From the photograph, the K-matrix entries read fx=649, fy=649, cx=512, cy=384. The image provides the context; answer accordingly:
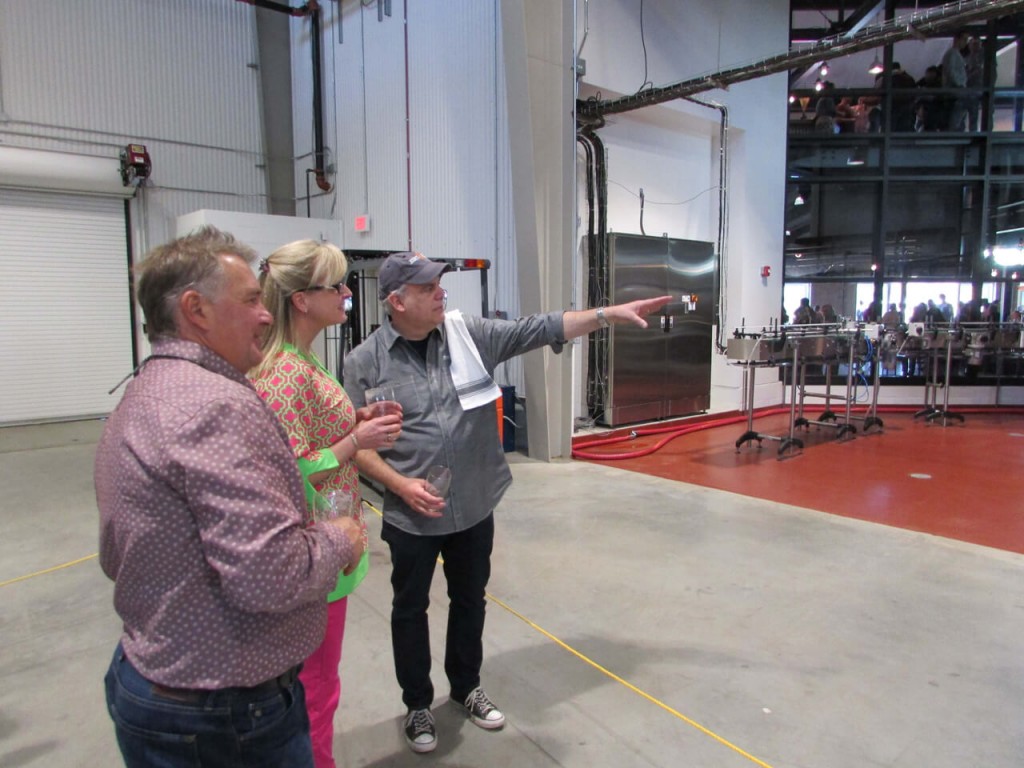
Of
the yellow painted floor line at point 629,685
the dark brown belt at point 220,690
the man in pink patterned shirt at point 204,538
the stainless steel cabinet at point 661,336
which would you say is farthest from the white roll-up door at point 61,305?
the dark brown belt at point 220,690

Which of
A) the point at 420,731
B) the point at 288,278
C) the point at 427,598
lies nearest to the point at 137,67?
the point at 288,278

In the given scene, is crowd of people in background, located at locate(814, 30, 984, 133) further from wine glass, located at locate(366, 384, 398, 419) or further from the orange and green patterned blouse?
the orange and green patterned blouse

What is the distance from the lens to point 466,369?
205 centimetres

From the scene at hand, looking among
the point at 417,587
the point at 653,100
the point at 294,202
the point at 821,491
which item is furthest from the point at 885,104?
the point at 417,587

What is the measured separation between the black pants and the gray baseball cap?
758 mm

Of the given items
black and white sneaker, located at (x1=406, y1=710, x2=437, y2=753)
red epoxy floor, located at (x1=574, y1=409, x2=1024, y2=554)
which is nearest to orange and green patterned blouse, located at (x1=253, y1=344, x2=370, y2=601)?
black and white sneaker, located at (x1=406, y1=710, x2=437, y2=753)

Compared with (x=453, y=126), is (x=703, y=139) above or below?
above

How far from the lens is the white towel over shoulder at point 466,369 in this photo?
204 cm

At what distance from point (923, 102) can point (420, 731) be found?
10464mm

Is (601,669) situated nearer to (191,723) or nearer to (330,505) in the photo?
(330,505)

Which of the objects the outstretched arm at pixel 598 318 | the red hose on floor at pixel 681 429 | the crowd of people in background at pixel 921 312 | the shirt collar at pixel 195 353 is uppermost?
the crowd of people in background at pixel 921 312

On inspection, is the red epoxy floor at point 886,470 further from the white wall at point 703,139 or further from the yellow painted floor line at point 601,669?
the yellow painted floor line at point 601,669

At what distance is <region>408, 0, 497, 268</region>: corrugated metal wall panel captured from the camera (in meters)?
6.53

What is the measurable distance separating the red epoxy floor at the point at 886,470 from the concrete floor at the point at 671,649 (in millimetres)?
513
